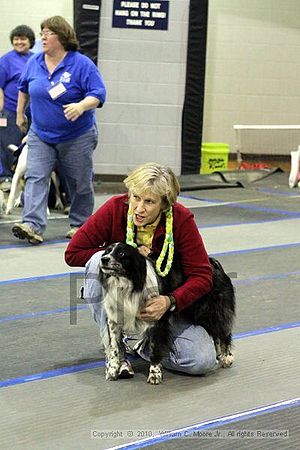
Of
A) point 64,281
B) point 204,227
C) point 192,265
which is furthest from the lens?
point 204,227

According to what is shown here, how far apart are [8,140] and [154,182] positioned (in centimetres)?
604

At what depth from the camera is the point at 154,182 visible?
329 cm

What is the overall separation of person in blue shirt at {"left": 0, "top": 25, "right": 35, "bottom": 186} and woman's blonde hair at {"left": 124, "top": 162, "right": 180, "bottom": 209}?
17.4ft

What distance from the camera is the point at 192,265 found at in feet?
11.3

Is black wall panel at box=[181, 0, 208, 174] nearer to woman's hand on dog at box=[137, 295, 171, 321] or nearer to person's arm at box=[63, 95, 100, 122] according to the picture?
person's arm at box=[63, 95, 100, 122]

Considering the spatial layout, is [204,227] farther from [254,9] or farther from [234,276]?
[254,9]

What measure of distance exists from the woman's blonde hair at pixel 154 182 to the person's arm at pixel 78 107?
110 inches

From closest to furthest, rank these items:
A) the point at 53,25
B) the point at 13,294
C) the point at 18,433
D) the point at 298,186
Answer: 1. the point at 18,433
2. the point at 13,294
3. the point at 53,25
4. the point at 298,186

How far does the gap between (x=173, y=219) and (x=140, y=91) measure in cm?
706

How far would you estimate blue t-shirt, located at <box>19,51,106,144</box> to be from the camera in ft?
20.3

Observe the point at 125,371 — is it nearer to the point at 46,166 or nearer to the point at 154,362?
the point at 154,362

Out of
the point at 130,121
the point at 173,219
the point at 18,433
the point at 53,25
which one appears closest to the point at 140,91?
the point at 130,121

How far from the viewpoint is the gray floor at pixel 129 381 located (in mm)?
2936

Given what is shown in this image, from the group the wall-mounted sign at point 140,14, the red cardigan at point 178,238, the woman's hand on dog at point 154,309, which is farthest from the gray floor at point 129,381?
the wall-mounted sign at point 140,14
